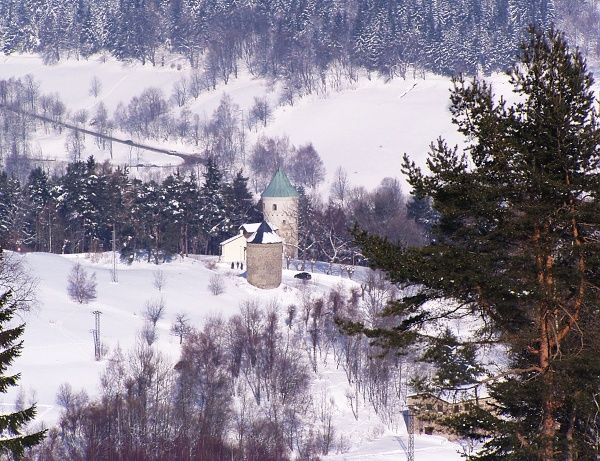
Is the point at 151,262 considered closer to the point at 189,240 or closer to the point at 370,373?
the point at 189,240

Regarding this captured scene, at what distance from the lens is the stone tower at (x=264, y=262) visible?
4697cm

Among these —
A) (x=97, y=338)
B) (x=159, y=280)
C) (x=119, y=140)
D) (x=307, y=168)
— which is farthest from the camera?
(x=119, y=140)

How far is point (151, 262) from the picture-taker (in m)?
50.1

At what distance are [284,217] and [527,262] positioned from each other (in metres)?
44.7

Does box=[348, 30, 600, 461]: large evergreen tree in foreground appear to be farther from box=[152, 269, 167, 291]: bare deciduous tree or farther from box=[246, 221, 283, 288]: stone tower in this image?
box=[246, 221, 283, 288]: stone tower

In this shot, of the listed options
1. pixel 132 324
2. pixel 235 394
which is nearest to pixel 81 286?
pixel 132 324

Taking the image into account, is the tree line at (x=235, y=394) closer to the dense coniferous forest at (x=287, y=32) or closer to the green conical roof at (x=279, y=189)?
the green conical roof at (x=279, y=189)

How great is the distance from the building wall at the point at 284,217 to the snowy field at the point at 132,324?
5.72m

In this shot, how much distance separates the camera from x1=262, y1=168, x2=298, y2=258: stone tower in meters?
56.0

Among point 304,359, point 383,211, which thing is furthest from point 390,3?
point 304,359

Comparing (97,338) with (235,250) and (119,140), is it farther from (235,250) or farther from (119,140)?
(119,140)

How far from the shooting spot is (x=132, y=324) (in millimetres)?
41156

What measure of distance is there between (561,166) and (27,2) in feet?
395

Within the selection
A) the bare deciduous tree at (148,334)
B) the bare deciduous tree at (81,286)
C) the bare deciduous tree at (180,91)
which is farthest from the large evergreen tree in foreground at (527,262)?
the bare deciduous tree at (180,91)
